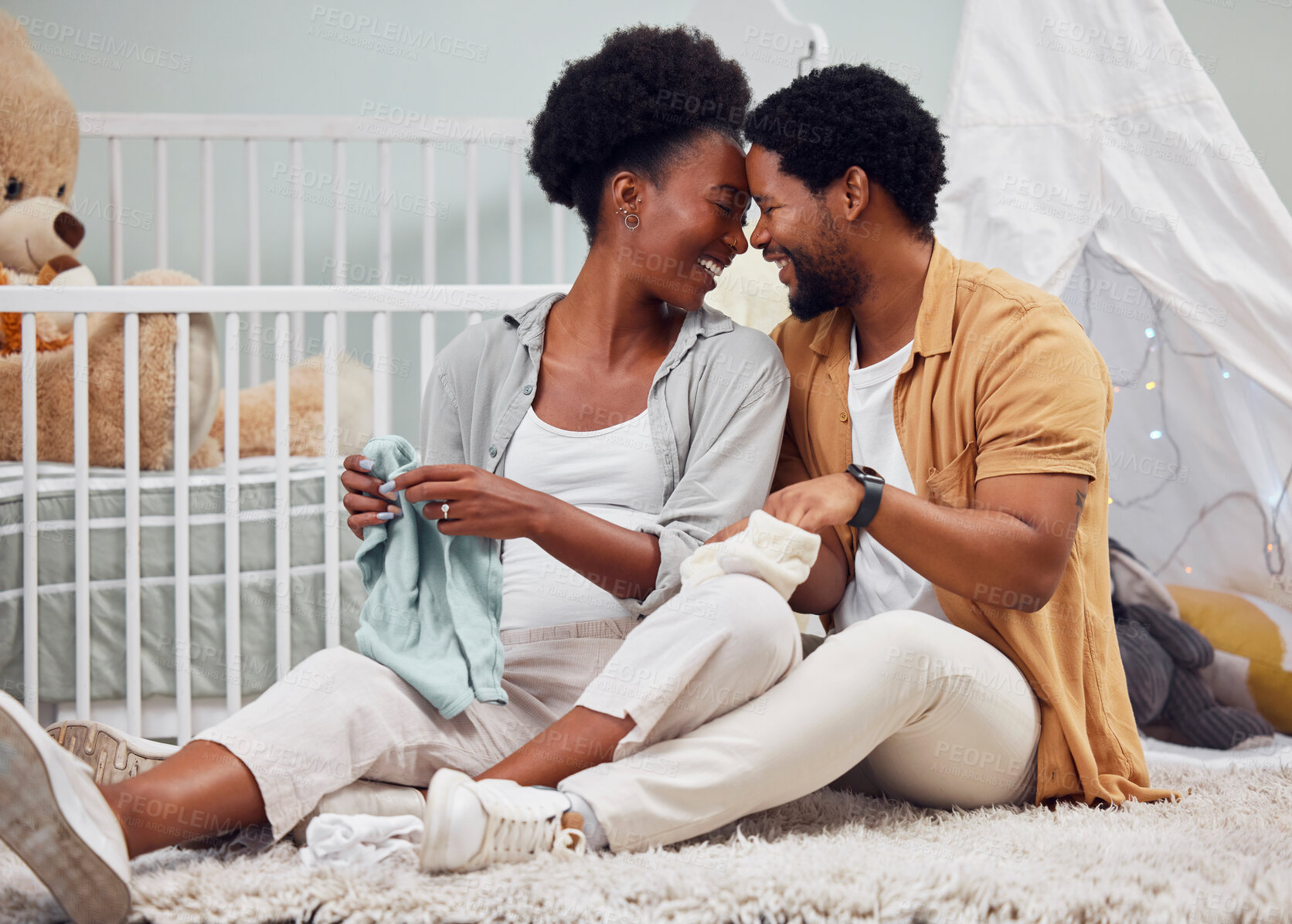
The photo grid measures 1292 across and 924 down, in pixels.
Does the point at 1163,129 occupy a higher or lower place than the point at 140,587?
higher

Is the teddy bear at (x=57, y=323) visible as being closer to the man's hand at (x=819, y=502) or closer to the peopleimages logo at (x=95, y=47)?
the peopleimages logo at (x=95, y=47)

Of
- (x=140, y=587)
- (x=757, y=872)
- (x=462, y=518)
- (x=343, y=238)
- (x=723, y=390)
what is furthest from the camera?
(x=343, y=238)

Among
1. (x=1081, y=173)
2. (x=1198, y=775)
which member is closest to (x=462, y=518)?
(x=1198, y=775)

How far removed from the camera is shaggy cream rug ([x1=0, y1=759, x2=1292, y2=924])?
2.31 ft

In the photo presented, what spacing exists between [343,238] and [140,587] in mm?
1057

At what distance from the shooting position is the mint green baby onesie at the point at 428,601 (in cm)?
94

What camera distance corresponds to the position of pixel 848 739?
2.78 ft

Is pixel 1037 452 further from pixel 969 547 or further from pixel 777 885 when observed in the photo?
pixel 777 885

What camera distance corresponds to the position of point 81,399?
4.60ft

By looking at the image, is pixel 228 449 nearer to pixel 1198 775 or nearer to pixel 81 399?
pixel 81 399

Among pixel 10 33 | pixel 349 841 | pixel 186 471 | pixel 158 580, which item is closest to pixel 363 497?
pixel 349 841

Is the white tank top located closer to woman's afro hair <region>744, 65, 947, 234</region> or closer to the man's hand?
the man's hand

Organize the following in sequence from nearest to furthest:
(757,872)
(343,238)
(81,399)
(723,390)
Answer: (757,872)
(723,390)
(81,399)
(343,238)

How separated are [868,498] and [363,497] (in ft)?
1.61
